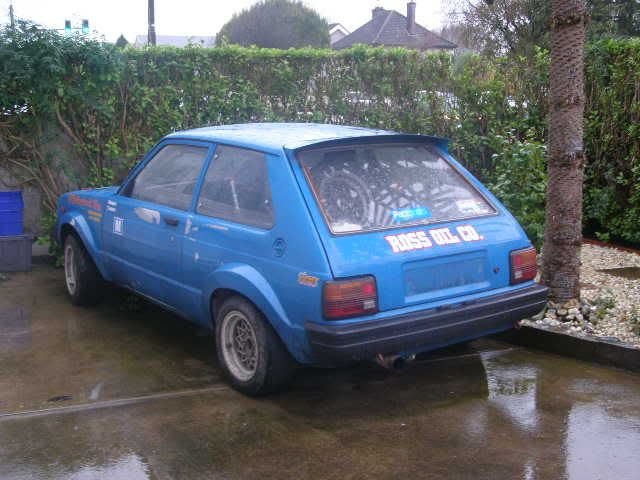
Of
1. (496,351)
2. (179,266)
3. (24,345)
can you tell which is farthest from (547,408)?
(24,345)

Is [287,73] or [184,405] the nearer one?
[184,405]

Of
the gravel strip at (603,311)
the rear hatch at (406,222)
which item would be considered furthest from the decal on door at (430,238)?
the gravel strip at (603,311)

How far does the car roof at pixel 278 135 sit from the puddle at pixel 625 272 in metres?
3.26

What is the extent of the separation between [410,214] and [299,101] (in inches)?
212

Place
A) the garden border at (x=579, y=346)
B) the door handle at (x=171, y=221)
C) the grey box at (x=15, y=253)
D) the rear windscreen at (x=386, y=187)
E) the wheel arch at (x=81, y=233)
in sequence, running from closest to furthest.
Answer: the rear windscreen at (x=386, y=187) < the garden border at (x=579, y=346) < the door handle at (x=171, y=221) < the wheel arch at (x=81, y=233) < the grey box at (x=15, y=253)

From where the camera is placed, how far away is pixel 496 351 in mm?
5773

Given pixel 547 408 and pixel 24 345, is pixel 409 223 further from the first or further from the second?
pixel 24 345

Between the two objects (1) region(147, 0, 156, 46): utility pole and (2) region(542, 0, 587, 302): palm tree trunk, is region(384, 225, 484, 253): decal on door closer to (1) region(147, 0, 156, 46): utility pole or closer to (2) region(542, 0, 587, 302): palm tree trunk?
(2) region(542, 0, 587, 302): palm tree trunk

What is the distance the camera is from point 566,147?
5973mm

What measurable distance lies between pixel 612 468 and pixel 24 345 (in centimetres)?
429

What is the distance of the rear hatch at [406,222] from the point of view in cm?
439

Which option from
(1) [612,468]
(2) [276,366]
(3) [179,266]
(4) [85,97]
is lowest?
(1) [612,468]

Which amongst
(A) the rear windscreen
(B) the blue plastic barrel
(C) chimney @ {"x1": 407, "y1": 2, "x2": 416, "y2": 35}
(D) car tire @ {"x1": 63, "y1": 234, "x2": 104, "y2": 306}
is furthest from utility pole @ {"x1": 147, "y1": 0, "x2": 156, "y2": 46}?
(C) chimney @ {"x1": 407, "y1": 2, "x2": 416, "y2": 35}

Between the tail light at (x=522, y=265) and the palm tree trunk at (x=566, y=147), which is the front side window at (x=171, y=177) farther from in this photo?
the palm tree trunk at (x=566, y=147)
